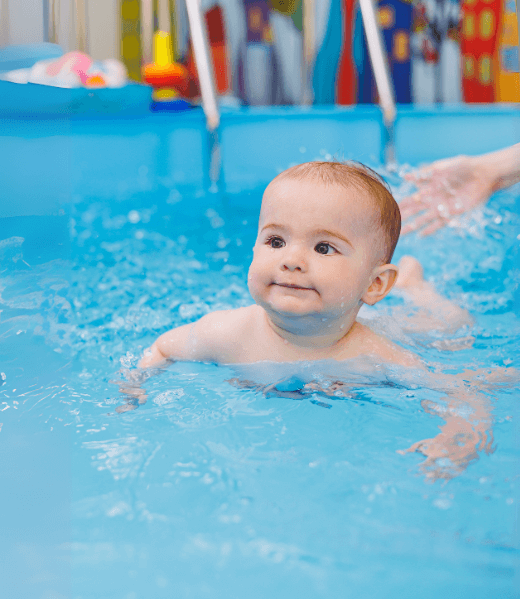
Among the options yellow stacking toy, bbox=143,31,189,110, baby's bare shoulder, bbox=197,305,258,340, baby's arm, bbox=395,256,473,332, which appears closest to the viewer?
baby's bare shoulder, bbox=197,305,258,340

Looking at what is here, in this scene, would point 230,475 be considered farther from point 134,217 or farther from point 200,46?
point 200,46

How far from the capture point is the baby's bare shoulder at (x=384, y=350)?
57.1 inches

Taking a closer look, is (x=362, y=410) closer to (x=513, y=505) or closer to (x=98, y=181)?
(x=513, y=505)

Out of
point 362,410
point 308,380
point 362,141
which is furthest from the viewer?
point 362,141

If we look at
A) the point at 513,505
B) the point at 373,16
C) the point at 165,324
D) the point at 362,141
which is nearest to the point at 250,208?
the point at 362,141

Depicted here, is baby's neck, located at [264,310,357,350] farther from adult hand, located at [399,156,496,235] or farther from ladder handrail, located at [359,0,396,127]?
ladder handrail, located at [359,0,396,127]

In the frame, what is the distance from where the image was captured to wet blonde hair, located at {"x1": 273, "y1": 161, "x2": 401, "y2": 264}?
1.29 metres

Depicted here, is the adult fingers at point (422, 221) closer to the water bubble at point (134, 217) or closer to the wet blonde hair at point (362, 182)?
the wet blonde hair at point (362, 182)

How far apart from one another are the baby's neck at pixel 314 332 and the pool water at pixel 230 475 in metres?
0.06

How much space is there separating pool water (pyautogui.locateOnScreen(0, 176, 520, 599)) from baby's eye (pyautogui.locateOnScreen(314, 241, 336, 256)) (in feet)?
0.92

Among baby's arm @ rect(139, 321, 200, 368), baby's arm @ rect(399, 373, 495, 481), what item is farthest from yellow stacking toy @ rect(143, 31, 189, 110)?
baby's arm @ rect(399, 373, 495, 481)

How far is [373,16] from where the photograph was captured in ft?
9.21

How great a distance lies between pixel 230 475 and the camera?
1.03 meters

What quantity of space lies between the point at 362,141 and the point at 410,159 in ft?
0.79
